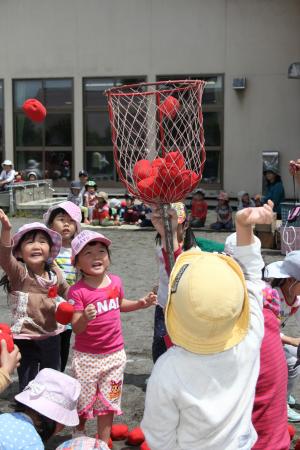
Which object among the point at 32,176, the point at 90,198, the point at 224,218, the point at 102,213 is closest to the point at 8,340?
the point at 224,218

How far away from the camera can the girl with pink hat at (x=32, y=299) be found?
388cm

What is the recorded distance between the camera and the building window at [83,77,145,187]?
19203 millimetres

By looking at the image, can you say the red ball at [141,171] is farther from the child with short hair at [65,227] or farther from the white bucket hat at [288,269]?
the child with short hair at [65,227]

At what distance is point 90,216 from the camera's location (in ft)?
50.9

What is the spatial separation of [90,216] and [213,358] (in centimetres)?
1338

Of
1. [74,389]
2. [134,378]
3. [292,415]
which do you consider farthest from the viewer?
[134,378]

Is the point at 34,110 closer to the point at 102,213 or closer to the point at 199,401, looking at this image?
the point at 199,401

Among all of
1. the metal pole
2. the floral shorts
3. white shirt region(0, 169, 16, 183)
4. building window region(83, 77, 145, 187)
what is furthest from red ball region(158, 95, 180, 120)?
building window region(83, 77, 145, 187)

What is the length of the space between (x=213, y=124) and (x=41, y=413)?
648 inches

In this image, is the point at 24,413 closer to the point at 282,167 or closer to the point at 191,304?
the point at 191,304

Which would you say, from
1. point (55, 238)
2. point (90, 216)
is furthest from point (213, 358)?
point (90, 216)

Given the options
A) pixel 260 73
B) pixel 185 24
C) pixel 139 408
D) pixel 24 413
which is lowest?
pixel 139 408

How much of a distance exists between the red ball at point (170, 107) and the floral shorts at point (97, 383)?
1522 millimetres

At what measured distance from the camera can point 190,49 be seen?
719 inches
